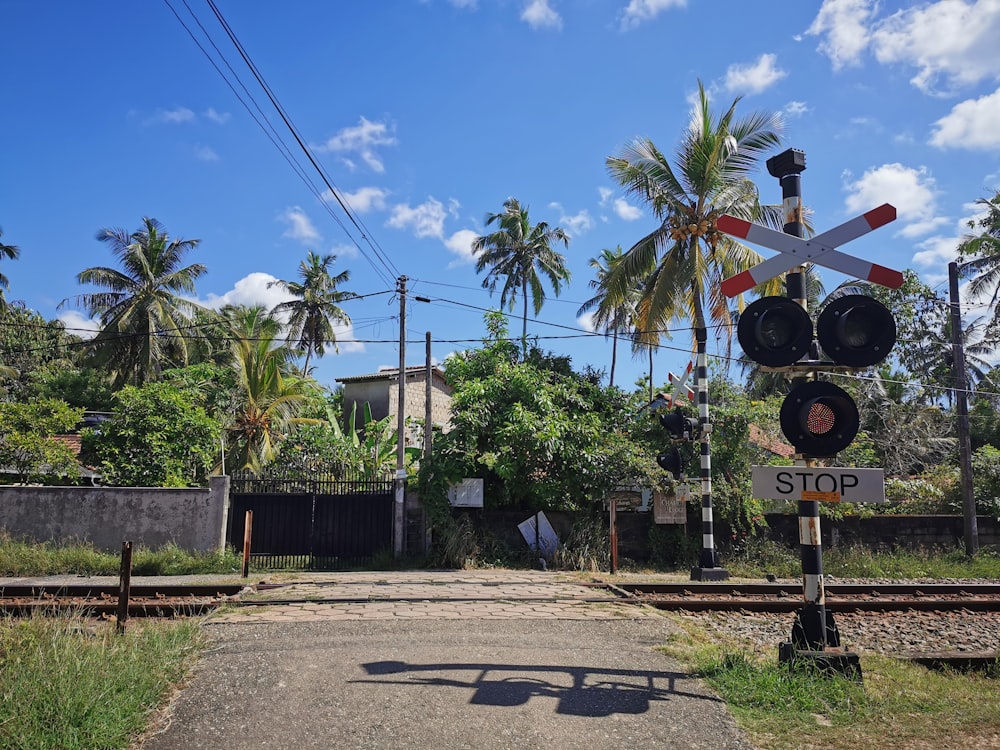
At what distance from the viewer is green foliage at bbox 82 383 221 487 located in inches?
647

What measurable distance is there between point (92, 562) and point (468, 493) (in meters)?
7.22

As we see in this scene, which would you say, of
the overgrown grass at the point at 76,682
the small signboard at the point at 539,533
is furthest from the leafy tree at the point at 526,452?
the overgrown grass at the point at 76,682

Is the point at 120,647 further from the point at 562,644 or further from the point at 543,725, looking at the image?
the point at 562,644

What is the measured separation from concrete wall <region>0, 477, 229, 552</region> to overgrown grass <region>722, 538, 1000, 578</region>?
10662 millimetres

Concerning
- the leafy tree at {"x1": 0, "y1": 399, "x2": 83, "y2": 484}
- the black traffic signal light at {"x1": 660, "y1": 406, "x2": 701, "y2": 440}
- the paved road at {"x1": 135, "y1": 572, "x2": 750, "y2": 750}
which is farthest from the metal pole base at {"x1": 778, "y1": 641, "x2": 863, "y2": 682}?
the leafy tree at {"x1": 0, "y1": 399, "x2": 83, "y2": 484}

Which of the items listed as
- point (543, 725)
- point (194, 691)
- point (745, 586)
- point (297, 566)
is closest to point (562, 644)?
point (543, 725)

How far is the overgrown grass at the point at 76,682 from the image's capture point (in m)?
4.18

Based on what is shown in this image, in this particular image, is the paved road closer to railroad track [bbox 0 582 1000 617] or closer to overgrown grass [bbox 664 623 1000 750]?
overgrown grass [bbox 664 623 1000 750]

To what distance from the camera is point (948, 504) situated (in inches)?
757

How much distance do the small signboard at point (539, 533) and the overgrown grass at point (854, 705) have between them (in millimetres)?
9103

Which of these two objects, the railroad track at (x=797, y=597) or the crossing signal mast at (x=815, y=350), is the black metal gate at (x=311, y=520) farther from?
the crossing signal mast at (x=815, y=350)

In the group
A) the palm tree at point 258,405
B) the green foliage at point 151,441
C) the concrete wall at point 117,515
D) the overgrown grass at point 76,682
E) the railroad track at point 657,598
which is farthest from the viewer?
the palm tree at point 258,405

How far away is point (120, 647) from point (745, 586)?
29.4 ft

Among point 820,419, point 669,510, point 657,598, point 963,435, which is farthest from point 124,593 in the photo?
point 963,435
